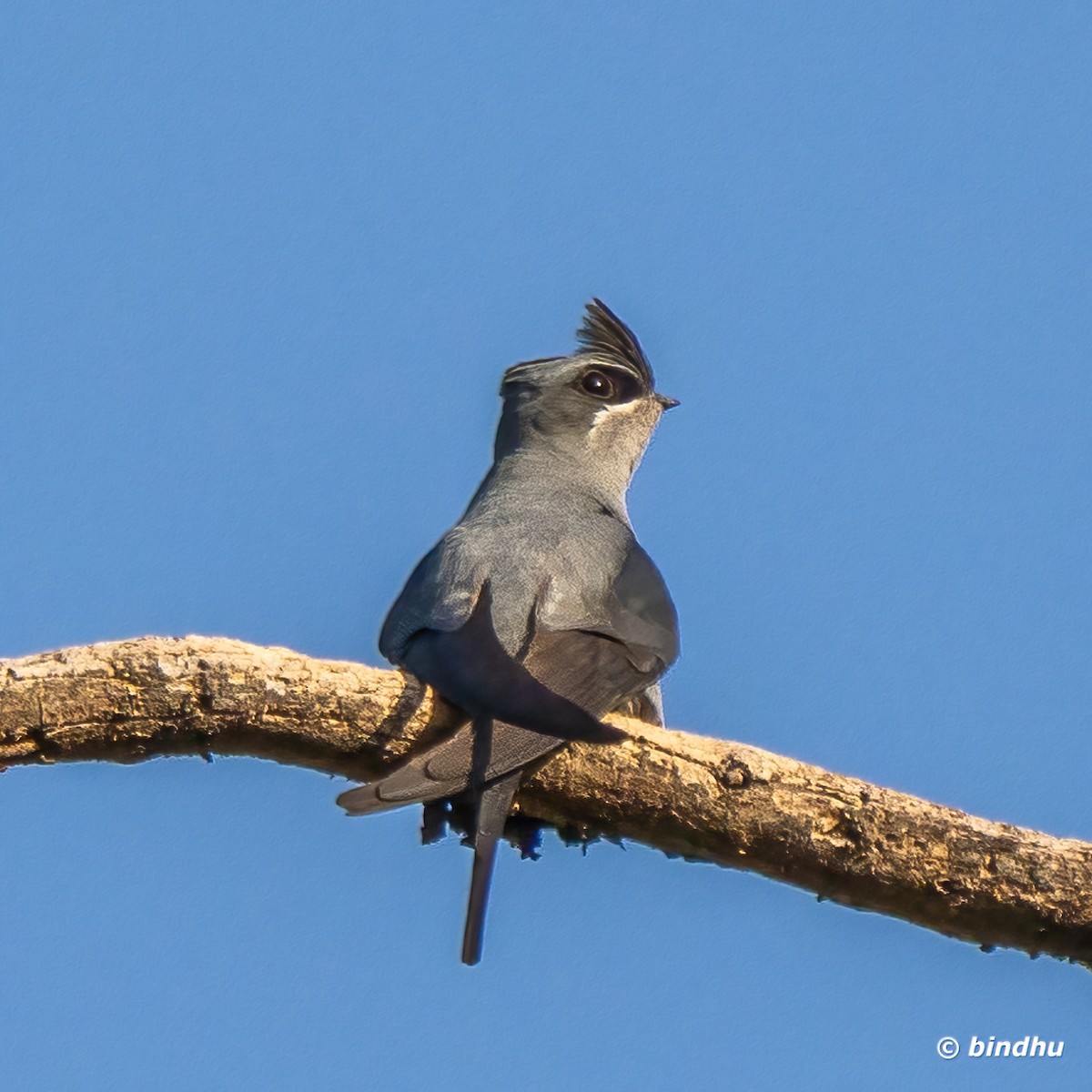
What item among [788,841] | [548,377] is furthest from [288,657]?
[548,377]

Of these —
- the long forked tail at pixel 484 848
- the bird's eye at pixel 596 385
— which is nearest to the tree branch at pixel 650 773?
the long forked tail at pixel 484 848

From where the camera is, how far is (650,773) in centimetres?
582

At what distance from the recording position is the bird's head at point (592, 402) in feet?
29.1

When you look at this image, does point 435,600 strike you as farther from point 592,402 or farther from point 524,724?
point 592,402

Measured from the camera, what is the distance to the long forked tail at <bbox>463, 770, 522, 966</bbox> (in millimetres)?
5512

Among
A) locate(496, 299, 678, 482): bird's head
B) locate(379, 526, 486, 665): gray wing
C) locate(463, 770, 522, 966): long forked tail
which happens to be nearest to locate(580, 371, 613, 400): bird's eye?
locate(496, 299, 678, 482): bird's head

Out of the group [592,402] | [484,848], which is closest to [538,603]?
[484,848]

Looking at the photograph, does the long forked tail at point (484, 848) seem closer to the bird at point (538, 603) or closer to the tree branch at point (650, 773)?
the bird at point (538, 603)

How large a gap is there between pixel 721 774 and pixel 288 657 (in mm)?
1643

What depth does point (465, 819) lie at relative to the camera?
19.5 ft

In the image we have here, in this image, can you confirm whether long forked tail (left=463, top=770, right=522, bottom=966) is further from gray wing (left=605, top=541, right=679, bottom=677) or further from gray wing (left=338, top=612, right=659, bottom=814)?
gray wing (left=605, top=541, right=679, bottom=677)

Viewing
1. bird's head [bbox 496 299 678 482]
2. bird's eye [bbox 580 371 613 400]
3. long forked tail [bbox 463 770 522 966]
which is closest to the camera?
long forked tail [bbox 463 770 522 966]

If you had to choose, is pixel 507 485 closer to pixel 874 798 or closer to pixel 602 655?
pixel 602 655

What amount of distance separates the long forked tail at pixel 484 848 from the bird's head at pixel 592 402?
3313 mm
